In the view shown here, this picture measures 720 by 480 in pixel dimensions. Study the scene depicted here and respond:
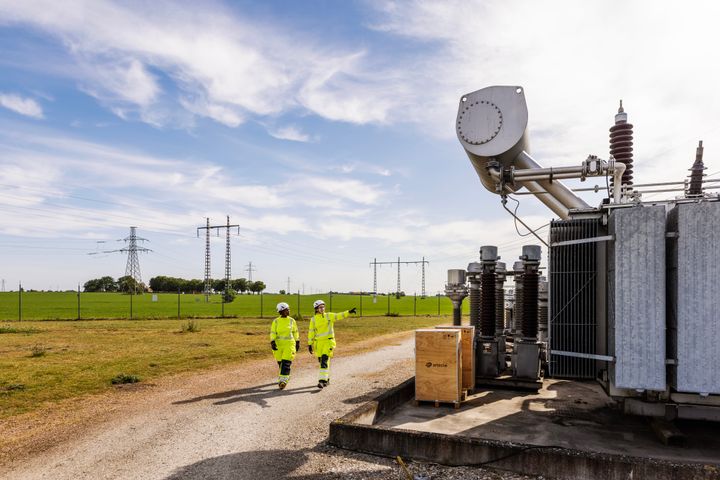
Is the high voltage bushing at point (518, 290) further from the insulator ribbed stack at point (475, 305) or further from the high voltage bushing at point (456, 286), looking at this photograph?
the high voltage bushing at point (456, 286)

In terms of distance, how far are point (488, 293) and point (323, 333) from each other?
4.20 m

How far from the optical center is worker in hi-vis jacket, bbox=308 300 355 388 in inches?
472

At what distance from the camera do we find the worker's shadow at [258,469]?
20.7 ft

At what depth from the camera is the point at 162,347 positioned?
18672 millimetres

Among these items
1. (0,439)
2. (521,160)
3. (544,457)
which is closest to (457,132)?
(521,160)

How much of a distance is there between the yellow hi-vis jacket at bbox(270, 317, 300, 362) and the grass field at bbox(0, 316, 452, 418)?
3910 millimetres

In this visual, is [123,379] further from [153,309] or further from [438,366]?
[153,309]

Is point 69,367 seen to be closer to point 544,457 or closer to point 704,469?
point 544,457

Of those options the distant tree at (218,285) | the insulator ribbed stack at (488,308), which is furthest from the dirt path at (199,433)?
the distant tree at (218,285)

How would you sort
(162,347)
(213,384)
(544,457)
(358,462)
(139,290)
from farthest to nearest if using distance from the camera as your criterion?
(139,290), (162,347), (213,384), (358,462), (544,457)

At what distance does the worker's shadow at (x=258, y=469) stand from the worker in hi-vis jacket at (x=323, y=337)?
484 centimetres

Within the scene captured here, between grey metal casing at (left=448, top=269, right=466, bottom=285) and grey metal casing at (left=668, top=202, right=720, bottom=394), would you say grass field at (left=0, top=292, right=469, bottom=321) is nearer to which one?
grey metal casing at (left=448, top=269, right=466, bottom=285)

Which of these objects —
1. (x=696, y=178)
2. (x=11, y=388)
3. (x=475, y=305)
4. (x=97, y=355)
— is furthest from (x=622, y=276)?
(x=97, y=355)

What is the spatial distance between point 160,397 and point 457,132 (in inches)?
345
